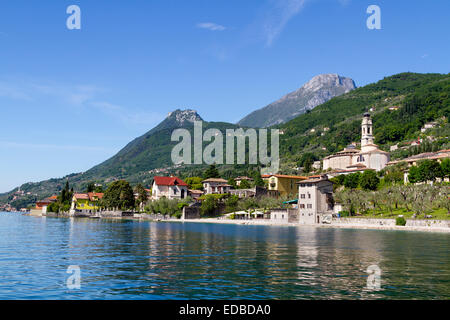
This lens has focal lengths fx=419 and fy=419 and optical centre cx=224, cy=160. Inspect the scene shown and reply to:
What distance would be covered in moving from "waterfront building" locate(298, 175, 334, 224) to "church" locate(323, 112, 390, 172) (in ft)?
93.3

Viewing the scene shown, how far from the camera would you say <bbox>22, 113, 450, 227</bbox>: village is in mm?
89000

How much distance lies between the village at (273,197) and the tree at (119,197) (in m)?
0.86

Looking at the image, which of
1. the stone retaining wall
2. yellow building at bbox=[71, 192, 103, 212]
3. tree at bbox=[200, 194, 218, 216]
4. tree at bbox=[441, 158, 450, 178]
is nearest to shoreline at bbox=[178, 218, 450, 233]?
the stone retaining wall

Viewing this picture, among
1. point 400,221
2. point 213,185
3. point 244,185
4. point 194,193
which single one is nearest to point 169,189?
point 194,193

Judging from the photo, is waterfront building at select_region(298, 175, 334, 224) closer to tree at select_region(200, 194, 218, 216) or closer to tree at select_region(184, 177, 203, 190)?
tree at select_region(200, 194, 218, 216)

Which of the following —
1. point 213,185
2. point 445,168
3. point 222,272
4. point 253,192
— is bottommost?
point 222,272

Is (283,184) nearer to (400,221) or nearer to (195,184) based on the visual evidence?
(195,184)

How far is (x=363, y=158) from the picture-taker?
406ft

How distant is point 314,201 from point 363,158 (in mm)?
42910

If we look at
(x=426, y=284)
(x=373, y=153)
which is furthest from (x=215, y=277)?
(x=373, y=153)

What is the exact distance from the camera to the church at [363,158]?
392ft

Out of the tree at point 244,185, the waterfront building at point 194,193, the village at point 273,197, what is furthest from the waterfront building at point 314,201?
the waterfront building at point 194,193

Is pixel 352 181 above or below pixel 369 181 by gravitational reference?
above
